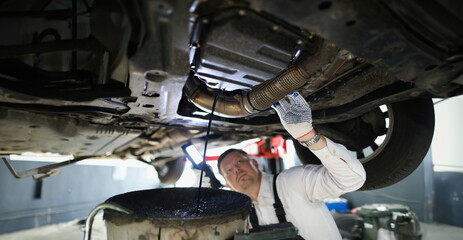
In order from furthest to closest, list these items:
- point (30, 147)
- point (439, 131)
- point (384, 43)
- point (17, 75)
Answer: point (439, 131)
point (30, 147)
point (17, 75)
point (384, 43)

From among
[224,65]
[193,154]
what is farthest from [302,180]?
[224,65]

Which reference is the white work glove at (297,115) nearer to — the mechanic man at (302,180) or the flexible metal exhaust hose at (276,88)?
the mechanic man at (302,180)

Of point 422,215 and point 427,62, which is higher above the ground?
point 427,62

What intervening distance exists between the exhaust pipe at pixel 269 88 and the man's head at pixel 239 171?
580 mm

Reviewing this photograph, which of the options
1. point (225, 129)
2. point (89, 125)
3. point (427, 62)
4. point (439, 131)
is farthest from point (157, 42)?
point (439, 131)

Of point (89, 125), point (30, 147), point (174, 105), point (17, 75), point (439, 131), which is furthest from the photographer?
point (439, 131)

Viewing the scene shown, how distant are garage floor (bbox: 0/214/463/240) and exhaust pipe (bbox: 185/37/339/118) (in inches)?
113

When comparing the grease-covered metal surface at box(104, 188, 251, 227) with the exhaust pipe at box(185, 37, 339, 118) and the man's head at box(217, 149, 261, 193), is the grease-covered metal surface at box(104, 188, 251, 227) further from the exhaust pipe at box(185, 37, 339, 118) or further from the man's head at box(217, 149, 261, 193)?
the man's head at box(217, 149, 261, 193)

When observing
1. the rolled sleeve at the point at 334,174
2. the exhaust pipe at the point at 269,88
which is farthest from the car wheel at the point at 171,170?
the exhaust pipe at the point at 269,88

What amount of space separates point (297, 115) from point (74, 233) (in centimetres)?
347

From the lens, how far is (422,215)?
11.8 ft

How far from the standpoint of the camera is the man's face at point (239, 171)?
151 cm

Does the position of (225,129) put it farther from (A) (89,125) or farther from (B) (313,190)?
(A) (89,125)

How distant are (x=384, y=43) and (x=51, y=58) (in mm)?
1021
